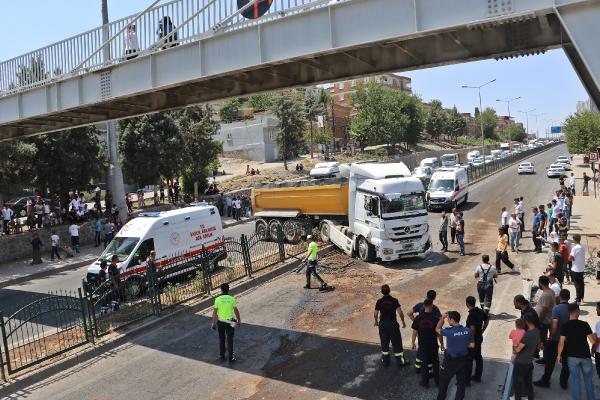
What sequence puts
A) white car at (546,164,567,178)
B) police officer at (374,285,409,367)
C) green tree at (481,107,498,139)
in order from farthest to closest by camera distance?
1. green tree at (481,107,498,139)
2. white car at (546,164,567,178)
3. police officer at (374,285,409,367)

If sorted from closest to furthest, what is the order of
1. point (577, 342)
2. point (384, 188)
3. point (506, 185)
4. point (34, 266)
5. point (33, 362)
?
point (577, 342)
point (33, 362)
point (384, 188)
point (34, 266)
point (506, 185)

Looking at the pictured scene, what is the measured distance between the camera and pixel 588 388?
7289 mm

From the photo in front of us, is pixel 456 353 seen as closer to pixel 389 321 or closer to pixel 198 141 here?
pixel 389 321

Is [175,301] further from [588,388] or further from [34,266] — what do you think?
[34,266]

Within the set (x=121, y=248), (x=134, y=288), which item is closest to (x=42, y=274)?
(x=121, y=248)

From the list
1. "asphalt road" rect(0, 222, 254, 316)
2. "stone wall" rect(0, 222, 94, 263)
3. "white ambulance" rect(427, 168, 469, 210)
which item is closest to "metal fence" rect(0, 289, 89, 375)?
"asphalt road" rect(0, 222, 254, 316)

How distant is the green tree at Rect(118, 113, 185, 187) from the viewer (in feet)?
105

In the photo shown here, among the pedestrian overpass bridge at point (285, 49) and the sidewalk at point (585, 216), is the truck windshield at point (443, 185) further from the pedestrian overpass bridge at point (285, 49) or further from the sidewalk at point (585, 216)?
the pedestrian overpass bridge at point (285, 49)

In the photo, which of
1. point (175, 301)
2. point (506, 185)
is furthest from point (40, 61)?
point (506, 185)

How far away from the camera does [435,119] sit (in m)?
100

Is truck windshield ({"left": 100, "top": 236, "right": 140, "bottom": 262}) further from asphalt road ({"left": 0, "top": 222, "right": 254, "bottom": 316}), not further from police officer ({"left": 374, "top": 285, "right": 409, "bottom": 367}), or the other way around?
police officer ({"left": 374, "top": 285, "right": 409, "bottom": 367})

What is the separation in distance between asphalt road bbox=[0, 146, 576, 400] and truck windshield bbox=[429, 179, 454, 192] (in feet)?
44.3

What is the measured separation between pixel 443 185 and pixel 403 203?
1316 centimetres

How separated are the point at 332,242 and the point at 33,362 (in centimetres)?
1235
